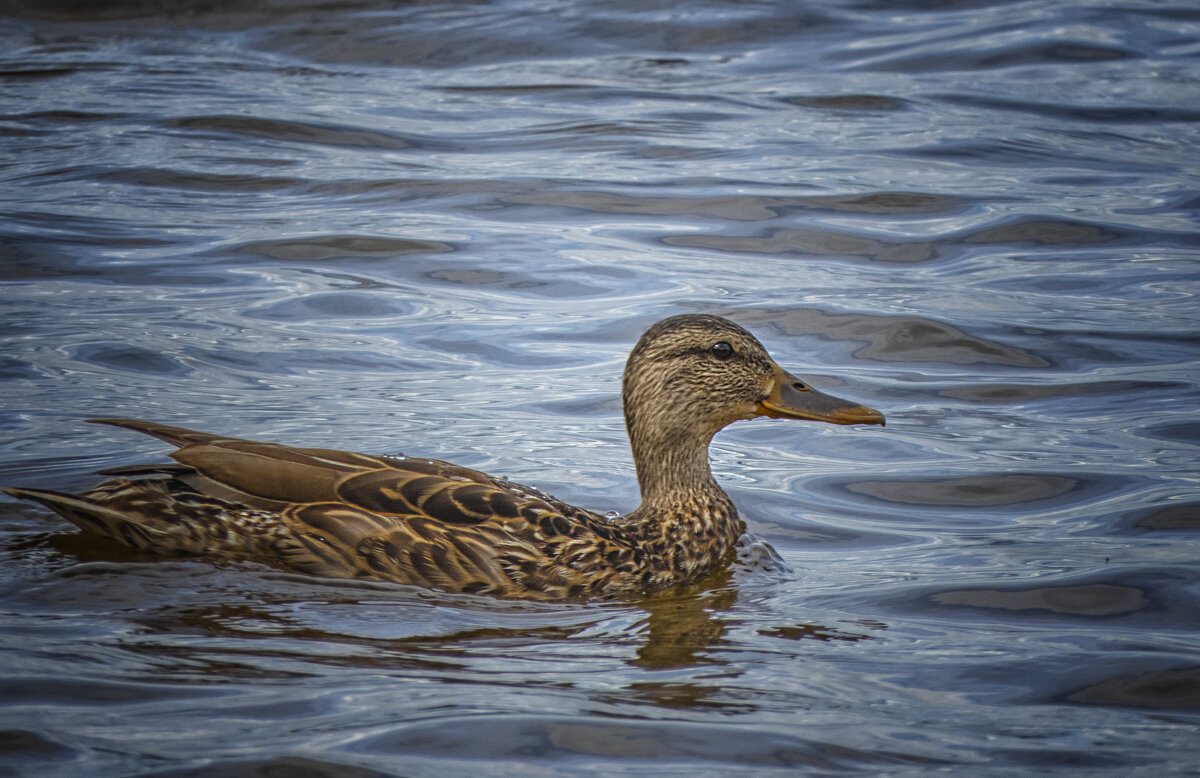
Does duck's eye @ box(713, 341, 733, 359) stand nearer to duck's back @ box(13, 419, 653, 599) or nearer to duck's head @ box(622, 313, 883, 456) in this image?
duck's head @ box(622, 313, 883, 456)

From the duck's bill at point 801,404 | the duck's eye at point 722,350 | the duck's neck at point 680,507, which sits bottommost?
the duck's neck at point 680,507

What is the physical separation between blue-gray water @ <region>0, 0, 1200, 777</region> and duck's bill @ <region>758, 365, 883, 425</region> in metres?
0.63

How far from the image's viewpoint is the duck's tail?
5.76 m

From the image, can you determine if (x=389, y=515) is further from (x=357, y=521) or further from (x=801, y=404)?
(x=801, y=404)

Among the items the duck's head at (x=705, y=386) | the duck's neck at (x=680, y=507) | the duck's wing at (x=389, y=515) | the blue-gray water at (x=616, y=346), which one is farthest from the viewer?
the duck's head at (x=705, y=386)

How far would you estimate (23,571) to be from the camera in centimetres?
575

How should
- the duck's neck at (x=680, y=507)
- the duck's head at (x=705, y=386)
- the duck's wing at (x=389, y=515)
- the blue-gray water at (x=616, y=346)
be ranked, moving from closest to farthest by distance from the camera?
the blue-gray water at (x=616, y=346)
the duck's wing at (x=389, y=515)
the duck's neck at (x=680, y=507)
the duck's head at (x=705, y=386)

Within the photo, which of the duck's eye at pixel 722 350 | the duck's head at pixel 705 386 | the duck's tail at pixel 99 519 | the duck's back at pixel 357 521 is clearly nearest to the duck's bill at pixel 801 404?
the duck's head at pixel 705 386

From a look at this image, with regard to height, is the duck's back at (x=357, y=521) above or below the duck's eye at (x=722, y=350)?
below

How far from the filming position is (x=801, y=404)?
643 cm

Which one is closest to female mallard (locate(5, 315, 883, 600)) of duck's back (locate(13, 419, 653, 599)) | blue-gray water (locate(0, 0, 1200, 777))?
duck's back (locate(13, 419, 653, 599))

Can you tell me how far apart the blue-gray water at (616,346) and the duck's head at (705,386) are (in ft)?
2.16

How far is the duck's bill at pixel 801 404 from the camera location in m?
6.36

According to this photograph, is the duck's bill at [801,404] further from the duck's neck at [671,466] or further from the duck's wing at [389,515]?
the duck's wing at [389,515]
